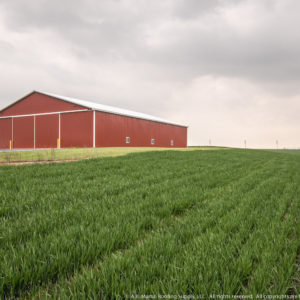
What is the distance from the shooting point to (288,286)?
5.30 feet

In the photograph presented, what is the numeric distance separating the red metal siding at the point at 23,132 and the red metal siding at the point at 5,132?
0.98m

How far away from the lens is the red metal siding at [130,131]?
22266 millimetres

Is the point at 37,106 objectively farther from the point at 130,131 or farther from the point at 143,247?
the point at 143,247

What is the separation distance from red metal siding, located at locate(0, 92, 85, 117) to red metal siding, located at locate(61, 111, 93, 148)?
100 centimetres

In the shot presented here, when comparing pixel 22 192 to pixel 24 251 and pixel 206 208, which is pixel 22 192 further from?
pixel 206 208

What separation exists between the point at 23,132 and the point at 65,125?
6797mm

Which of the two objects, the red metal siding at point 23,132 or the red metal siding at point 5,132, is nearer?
the red metal siding at point 23,132

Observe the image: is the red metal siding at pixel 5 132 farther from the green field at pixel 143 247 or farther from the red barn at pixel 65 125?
the green field at pixel 143 247

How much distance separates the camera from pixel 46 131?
2397cm

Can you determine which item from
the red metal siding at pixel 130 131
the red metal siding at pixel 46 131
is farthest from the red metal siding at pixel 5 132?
the red metal siding at pixel 130 131

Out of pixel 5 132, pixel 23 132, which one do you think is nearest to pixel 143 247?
pixel 23 132

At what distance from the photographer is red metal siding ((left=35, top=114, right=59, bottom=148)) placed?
76.9 feet

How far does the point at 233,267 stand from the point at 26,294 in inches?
65.6

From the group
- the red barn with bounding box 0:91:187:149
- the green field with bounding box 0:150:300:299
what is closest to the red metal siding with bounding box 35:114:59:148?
the red barn with bounding box 0:91:187:149
